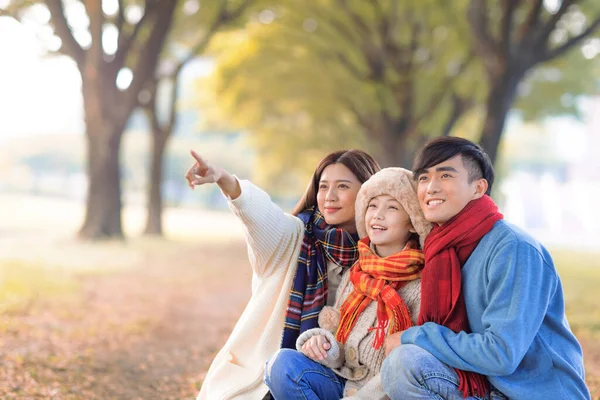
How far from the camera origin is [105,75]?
47.8ft

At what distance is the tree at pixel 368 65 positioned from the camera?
49.9 feet

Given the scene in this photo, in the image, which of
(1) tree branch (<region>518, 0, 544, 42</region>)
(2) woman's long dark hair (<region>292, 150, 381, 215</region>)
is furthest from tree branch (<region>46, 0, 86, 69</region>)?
(2) woman's long dark hair (<region>292, 150, 381, 215</region>)

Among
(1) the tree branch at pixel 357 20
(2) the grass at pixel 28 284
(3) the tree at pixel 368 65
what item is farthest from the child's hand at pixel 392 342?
(1) the tree branch at pixel 357 20

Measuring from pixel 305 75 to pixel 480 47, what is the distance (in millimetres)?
7624

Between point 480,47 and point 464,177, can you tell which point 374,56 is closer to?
point 480,47

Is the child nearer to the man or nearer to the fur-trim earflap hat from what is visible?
the fur-trim earflap hat

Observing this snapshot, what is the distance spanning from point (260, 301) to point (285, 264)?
0.76 feet

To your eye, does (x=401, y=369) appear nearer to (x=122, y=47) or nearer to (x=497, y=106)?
(x=497, y=106)

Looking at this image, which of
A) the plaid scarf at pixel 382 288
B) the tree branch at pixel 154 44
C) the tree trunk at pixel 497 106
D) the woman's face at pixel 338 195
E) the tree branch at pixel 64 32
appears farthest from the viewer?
the tree branch at pixel 154 44

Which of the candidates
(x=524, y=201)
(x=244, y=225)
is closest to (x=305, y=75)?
(x=244, y=225)

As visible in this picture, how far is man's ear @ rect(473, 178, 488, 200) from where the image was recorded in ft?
10.1

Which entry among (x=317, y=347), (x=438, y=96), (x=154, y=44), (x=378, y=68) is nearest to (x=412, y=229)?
(x=317, y=347)

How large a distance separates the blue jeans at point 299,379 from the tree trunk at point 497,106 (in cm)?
717

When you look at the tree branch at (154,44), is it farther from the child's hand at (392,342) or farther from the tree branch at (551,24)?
the child's hand at (392,342)
